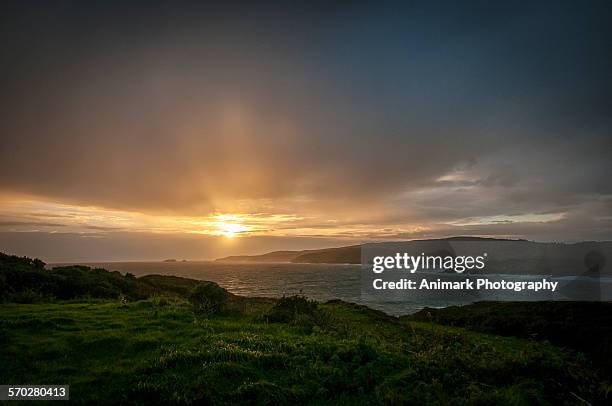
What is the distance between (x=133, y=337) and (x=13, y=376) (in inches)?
169

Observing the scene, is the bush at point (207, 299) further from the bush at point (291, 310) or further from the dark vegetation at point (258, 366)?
the bush at point (291, 310)

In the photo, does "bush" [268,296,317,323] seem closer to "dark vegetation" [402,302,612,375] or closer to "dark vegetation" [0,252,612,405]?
"dark vegetation" [0,252,612,405]

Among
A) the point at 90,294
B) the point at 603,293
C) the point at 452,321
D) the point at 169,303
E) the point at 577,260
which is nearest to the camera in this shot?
the point at 169,303

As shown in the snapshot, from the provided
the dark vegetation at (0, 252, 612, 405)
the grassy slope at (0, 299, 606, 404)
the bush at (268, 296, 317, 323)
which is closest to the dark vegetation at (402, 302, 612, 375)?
the dark vegetation at (0, 252, 612, 405)

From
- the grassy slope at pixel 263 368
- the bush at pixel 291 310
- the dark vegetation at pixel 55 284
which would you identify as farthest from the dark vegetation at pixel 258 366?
the dark vegetation at pixel 55 284

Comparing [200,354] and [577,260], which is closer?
[200,354]

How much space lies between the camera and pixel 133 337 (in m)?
14.5

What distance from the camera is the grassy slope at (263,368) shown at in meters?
9.55

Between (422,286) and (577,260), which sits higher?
(577,260)

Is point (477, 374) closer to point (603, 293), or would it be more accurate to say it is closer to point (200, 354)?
point (200, 354)

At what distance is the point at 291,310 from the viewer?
21203mm

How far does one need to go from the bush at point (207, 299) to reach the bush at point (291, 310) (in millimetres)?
3776

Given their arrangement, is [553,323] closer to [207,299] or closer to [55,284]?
[207,299]

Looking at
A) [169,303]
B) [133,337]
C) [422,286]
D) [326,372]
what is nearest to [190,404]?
[326,372]
